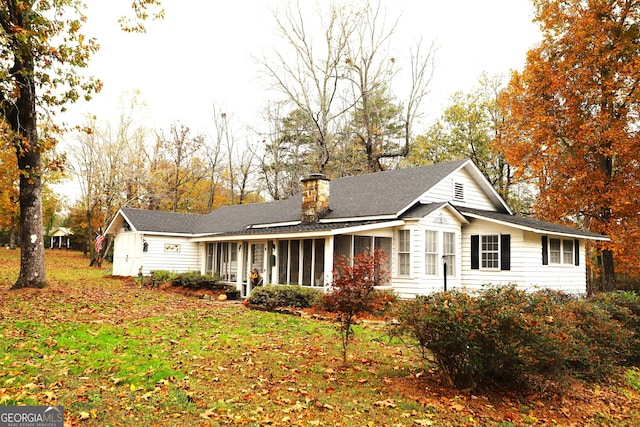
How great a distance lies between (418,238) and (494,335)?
10.0 m

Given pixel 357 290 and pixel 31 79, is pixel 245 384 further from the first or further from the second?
pixel 31 79

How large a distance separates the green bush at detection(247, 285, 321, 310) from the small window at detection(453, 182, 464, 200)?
7.48 m

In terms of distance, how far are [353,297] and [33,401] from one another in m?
4.45

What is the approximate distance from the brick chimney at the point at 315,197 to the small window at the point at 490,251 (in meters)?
6.16

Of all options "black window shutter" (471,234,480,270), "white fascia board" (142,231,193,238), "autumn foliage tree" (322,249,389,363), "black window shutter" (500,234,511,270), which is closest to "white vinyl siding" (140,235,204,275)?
"white fascia board" (142,231,193,238)

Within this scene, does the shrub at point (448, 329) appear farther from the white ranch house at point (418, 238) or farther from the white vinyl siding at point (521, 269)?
the white vinyl siding at point (521, 269)

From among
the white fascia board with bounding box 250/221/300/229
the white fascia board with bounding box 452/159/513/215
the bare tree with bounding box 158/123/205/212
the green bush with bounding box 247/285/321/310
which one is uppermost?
the bare tree with bounding box 158/123/205/212

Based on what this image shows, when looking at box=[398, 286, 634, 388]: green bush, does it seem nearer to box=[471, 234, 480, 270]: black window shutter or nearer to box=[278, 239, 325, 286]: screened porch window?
box=[278, 239, 325, 286]: screened porch window

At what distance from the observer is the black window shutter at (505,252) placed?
16562mm

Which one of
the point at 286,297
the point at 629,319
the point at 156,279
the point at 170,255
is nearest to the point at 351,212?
the point at 286,297

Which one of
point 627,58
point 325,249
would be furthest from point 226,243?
Result: point 627,58

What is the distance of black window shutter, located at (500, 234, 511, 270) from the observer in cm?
1656

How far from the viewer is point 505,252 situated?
1666cm

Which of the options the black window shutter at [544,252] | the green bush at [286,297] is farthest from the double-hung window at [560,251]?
the green bush at [286,297]
